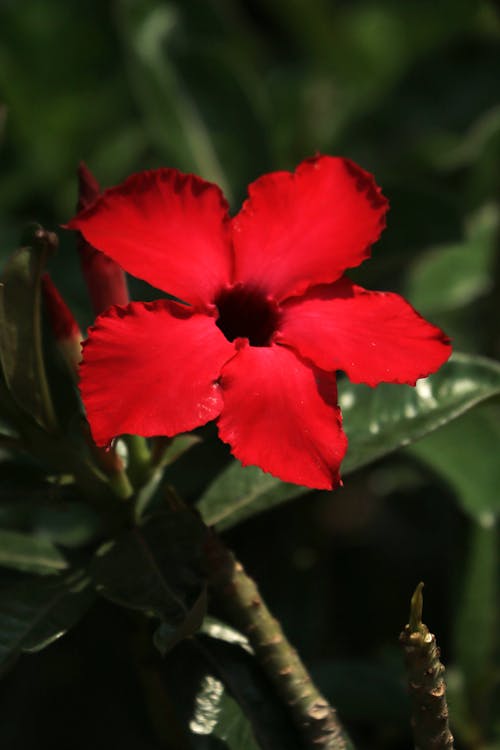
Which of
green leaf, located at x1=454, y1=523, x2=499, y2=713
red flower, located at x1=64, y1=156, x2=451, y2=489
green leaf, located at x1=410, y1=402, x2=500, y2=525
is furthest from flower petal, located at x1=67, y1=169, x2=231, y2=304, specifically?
green leaf, located at x1=454, y1=523, x2=499, y2=713

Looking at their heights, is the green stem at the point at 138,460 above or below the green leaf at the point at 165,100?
below

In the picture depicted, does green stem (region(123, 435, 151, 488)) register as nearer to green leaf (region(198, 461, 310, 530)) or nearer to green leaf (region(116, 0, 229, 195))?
green leaf (region(198, 461, 310, 530))

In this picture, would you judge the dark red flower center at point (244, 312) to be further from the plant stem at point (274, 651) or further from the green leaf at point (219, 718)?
the green leaf at point (219, 718)

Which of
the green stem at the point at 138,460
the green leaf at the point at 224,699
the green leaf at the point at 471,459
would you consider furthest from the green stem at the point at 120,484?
the green leaf at the point at 471,459

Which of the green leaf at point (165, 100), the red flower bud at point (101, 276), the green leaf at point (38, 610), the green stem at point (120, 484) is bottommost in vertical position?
the green leaf at point (38, 610)

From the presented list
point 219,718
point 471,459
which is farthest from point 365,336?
point 471,459
